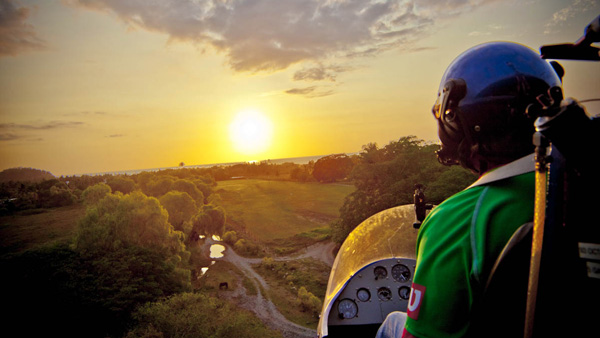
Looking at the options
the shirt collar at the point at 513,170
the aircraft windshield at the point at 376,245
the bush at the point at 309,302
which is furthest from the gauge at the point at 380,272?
the bush at the point at 309,302

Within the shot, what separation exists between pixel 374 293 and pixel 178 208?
129ft

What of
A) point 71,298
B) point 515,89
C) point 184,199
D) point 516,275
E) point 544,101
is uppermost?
point 515,89

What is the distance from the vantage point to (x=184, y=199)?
40844 mm

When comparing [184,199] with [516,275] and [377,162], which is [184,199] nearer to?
[377,162]

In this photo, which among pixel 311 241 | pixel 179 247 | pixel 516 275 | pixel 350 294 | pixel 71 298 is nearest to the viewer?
pixel 516 275

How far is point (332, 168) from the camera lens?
84.9 meters

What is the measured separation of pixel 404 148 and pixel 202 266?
1156 inches

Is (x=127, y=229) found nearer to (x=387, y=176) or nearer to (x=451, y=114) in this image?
(x=387, y=176)

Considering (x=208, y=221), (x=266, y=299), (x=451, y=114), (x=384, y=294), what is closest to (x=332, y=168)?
(x=208, y=221)

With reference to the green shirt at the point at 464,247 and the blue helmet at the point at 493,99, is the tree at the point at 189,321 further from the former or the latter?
the blue helmet at the point at 493,99

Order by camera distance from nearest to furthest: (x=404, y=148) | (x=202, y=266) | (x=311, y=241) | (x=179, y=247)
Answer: (x=179, y=247) → (x=404, y=148) → (x=202, y=266) → (x=311, y=241)

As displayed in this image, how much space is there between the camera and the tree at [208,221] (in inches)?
1604

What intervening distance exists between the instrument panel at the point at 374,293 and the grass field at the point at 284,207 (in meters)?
47.0

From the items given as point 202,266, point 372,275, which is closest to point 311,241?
point 202,266
